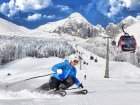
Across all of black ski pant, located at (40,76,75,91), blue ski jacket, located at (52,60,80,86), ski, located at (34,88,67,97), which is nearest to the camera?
ski, located at (34,88,67,97)

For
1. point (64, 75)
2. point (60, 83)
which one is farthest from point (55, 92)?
point (64, 75)

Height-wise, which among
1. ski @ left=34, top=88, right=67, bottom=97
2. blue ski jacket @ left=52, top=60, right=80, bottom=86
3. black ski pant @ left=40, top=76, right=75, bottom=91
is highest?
blue ski jacket @ left=52, top=60, right=80, bottom=86

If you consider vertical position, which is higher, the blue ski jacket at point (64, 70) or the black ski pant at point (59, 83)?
the blue ski jacket at point (64, 70)

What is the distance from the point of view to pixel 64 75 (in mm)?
14680

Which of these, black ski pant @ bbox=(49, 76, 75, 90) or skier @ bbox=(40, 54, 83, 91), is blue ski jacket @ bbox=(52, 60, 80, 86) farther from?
black ski pant @ bbox=(49, 76, 75, 90)

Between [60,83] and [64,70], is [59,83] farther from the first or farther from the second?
[64,70]

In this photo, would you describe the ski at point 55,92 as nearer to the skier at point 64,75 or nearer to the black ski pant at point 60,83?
the skier at point 64,75

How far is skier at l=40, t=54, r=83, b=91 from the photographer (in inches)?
566

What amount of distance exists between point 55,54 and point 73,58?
10249 centimetres

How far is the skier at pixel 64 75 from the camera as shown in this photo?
14.4 metres

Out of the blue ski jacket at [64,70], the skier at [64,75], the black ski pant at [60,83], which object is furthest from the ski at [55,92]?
the blue ski jacket at [64,70]

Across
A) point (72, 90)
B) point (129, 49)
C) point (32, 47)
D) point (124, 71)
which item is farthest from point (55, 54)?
point (72, 90)

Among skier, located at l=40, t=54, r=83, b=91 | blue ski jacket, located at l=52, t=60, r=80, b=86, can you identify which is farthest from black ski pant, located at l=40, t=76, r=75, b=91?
blue ski jacket, located at l=52, t=60, r=80, b=86

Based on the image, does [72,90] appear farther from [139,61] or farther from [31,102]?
[139,61]
